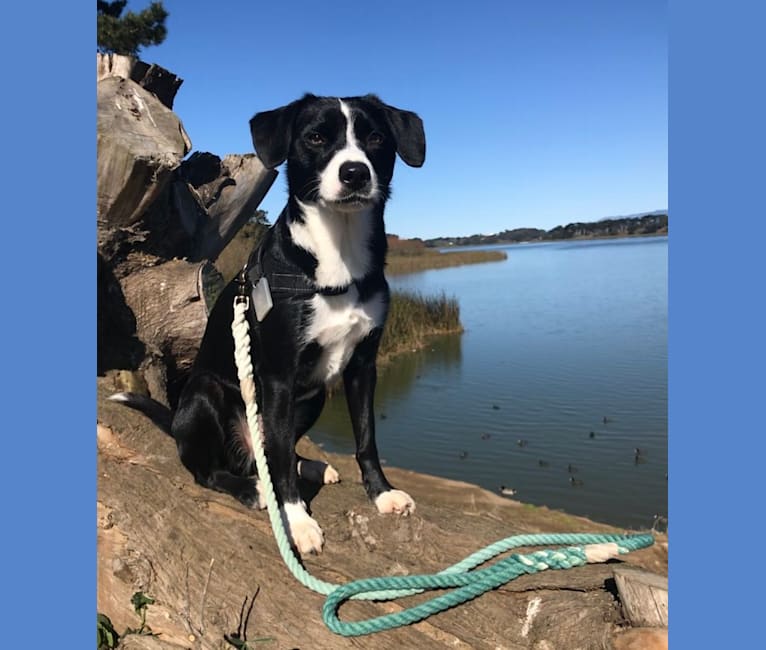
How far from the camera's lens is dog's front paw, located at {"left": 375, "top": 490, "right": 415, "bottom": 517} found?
2.56 m

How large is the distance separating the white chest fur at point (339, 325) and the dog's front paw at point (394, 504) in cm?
55

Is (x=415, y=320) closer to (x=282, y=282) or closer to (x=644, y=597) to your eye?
(x=282, y=282)

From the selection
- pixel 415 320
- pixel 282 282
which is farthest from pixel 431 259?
pixel 282 282

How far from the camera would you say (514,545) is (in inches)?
91.6

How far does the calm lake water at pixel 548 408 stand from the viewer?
6.18 meters

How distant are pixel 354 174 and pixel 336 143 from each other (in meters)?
0.22

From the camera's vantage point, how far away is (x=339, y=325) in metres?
2.44

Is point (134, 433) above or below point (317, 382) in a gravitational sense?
below

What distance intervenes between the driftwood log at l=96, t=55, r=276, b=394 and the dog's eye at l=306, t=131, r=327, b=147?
998 mm

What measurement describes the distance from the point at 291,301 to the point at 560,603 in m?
1.45

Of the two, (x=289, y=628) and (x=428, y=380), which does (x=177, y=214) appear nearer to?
(x=289, y=628)

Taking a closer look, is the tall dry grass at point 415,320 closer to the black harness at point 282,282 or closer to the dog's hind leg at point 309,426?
the dog's hind leg at point 309,426

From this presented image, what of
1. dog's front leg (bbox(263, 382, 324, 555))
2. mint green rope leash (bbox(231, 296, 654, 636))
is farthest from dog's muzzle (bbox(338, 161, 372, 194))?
dog's front leg (bbox(263, 382, 324, 555))

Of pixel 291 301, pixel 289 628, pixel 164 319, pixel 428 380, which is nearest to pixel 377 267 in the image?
pixel 291 301
